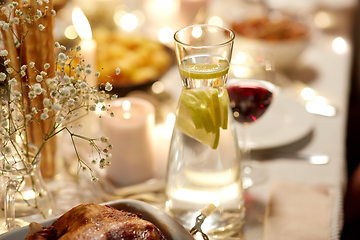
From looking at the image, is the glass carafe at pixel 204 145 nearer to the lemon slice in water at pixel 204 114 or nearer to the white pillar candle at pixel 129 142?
the lemon slice in water at pixel 204 114

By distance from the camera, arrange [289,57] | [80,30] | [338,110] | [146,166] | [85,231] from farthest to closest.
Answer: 1. [289,57]
2. [338,110]
3. [80,30]
4. [146,166]
5. [85,231]

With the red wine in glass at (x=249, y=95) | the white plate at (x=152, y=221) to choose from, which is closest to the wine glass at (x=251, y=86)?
the red wine in glass at (x=249, y=95)

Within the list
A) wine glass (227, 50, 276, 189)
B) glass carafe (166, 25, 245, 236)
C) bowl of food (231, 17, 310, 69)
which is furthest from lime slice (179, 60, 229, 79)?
bowl of food (231, 17, 310, 69)

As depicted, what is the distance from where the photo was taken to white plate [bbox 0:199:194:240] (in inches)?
19.8

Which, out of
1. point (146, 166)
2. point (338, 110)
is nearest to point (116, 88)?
point (146, 166)

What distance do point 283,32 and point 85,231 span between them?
103 centimetres

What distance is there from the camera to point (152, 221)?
1.78 feet

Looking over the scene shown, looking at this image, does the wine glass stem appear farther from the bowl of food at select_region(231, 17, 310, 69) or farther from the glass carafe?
the bowl of food at select_region(231, 17, 310, 69)

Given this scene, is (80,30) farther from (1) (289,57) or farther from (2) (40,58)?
(1) (289,57)

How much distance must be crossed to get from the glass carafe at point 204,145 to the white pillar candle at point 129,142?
0.14 m

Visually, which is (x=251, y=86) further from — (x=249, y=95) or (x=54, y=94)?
(x=54, y=94)

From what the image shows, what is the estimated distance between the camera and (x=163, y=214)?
0.54 m

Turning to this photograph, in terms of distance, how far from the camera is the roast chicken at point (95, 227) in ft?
1.48

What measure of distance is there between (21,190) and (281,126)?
2.04 feet
